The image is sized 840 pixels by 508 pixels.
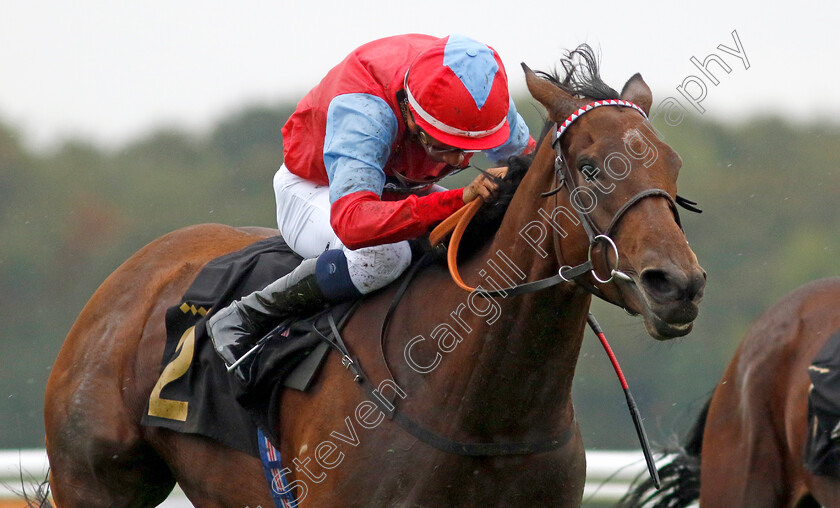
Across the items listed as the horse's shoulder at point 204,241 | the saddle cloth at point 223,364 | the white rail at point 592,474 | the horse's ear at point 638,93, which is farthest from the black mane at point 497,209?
the white rail at point 592,474

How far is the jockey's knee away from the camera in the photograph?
10.2 ft

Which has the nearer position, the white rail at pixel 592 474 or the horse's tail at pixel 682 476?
the horse's tail at pixel 682 476

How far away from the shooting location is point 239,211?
19.0 m

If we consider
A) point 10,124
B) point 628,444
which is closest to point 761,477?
point 628,444

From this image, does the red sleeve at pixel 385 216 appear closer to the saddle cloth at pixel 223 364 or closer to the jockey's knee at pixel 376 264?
the jockey's knee at pixel 376 264

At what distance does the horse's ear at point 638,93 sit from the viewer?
275 cm

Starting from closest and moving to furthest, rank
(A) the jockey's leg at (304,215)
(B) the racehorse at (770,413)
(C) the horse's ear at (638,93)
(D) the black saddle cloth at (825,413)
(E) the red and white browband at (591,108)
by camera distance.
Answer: (E) the red and white browband at (591,108), (C) the horse's ear at (638,93), (A) the jockey's leg at (304,215), (D) the black saddle cloth at (825,413), (B) the racehorse at (770,413)

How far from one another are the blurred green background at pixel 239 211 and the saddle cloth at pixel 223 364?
1253 centimetres

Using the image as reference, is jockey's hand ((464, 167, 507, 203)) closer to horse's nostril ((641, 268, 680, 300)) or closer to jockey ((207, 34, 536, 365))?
jockey ((207, 34, 536, 365))

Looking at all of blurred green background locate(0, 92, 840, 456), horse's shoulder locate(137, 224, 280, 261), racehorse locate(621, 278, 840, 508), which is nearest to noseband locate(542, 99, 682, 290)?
horse's shoulder locate(137, 224, 280, 261)

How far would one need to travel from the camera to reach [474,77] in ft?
9.77

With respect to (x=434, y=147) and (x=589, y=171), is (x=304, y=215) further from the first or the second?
(x=589, y=171)

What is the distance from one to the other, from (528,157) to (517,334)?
55cm

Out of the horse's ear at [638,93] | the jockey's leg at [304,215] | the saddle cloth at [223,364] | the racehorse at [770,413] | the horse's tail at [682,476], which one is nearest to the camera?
the horse's ear at [638,93]
